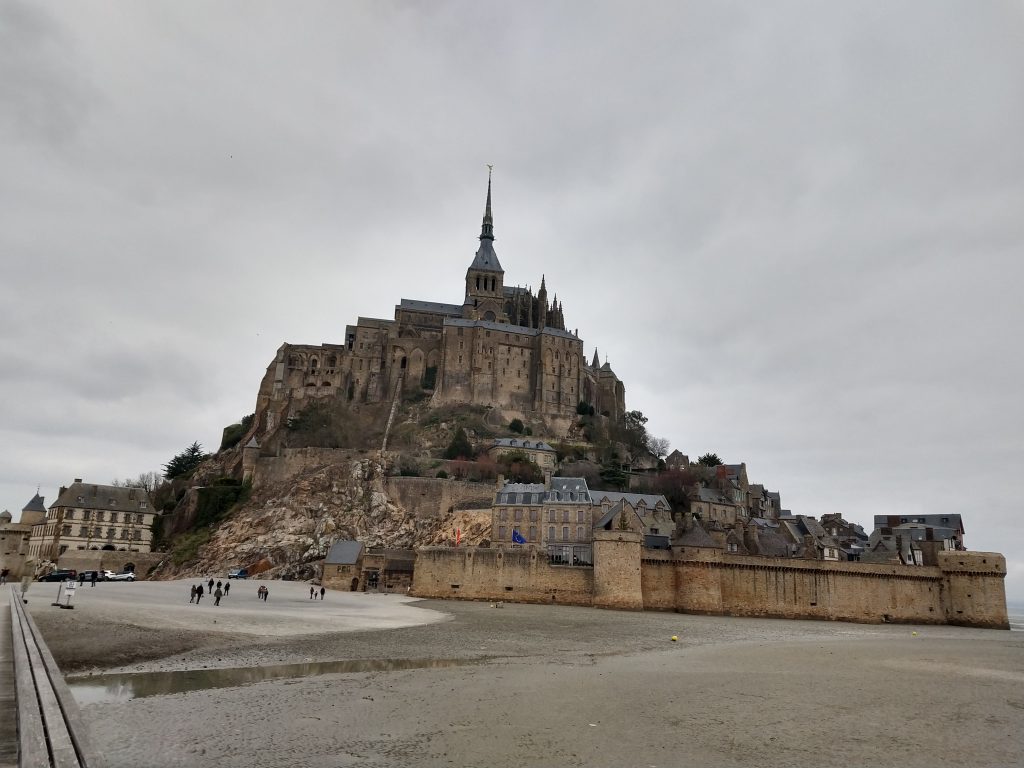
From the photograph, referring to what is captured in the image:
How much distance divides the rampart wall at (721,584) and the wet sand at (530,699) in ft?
46.1

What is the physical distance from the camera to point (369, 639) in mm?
22875

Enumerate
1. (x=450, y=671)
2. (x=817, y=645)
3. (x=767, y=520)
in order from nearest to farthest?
(x=450, y=671) → (x=817, y=645) → (x=767, y=520)

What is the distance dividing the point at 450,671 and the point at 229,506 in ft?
160

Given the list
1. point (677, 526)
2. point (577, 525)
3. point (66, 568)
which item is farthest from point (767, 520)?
point (66, 568)

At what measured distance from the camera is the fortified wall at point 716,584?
4297 centimetres

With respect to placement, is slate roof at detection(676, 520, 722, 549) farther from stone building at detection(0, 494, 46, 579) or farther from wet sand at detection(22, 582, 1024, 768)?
stone building at detection(0, 494, 46, 579)

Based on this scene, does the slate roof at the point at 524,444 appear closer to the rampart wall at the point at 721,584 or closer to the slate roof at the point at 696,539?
the rampart wall at the point at 721,584

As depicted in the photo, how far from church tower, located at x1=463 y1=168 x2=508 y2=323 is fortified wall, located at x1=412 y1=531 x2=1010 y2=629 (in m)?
46.6

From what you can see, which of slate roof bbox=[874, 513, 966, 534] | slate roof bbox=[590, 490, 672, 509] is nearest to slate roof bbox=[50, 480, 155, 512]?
slate roof bbox=[590, 490, 672, 509]

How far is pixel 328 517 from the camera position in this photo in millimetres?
54938

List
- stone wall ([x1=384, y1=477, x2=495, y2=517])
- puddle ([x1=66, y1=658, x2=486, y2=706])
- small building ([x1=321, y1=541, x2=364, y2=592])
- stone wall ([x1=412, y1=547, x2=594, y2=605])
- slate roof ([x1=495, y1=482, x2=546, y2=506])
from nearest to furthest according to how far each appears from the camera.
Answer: puddle ([x1=66, y1=658, x2=486, y2=706]) < stone wall ([x1=412, y1=547, x2=594, y2=605]) < small building ([x1=321, y1=541, x2=364, y2=592]) < slate roof ([x1=495, y1=482, x2=546, y2=506]) < stone wall ([x1=384, y1=477, x2=495, y2=517])

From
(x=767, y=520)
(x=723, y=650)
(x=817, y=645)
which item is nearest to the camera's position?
(x=723, y=650)

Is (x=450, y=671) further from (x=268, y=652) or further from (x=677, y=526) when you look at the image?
(x=677, y=526)

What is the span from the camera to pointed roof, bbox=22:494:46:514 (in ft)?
Answer: 212
